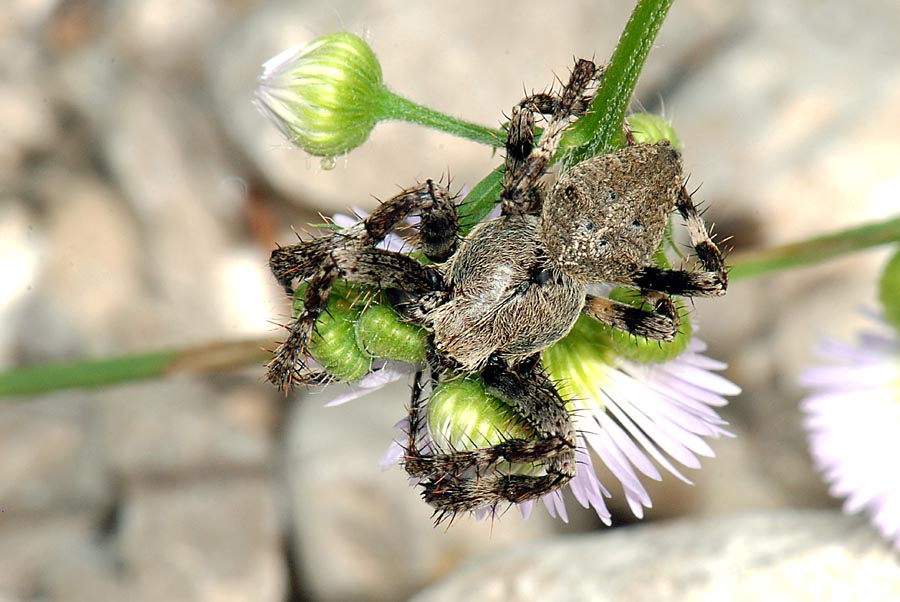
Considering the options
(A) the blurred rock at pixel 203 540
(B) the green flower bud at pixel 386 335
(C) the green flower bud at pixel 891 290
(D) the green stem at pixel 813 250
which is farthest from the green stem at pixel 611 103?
(A) the blurred rock at pixel 203 540

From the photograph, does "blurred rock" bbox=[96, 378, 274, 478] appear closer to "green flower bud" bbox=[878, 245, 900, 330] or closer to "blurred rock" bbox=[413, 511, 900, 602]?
"blurred rock" bbox=[413, 511, 900, 602]

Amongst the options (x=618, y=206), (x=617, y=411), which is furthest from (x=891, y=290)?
(x=618, y=206)

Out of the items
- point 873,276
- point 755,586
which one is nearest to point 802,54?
point 873,276

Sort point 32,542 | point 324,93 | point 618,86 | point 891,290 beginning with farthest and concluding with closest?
point 32,542
point 891,290
point 324,93
point 618,86

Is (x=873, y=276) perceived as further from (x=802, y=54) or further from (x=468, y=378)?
(x=468, y=378)

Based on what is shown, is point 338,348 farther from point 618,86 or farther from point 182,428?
point 182,428
